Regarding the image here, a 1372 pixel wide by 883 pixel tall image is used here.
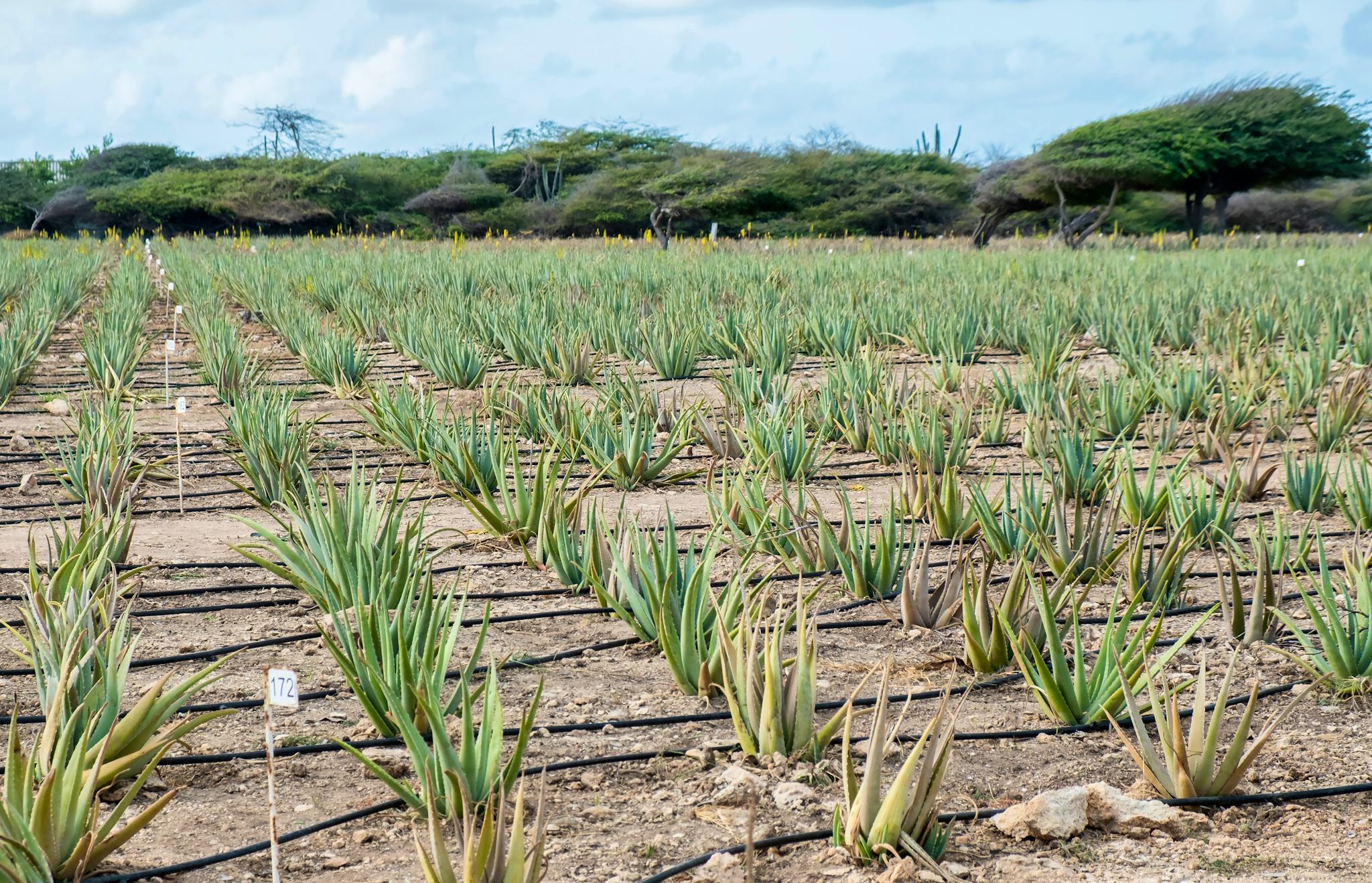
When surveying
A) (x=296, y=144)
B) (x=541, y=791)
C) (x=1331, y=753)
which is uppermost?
(x=296, y=144)

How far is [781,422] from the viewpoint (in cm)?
459

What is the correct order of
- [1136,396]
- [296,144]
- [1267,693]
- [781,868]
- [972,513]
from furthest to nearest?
1. [296,144]
2. [1136,396]
3. [972,513]
4. [1267,693]
5. [781,868]

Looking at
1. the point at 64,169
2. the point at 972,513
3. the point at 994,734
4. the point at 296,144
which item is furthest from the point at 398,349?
the point at 296,144

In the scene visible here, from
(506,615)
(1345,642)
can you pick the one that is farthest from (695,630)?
(1345,642)

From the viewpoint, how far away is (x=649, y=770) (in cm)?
224

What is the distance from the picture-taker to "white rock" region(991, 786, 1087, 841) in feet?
6.35

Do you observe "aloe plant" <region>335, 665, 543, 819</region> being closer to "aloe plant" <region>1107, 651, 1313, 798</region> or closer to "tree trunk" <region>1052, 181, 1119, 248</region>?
"aloe plant" <region>1107, 651, 1313, 798</region>

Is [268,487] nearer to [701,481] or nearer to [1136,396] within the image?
[701,481]

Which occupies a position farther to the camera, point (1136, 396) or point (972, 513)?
point (1136, 396)

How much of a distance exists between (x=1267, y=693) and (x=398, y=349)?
22.2ft

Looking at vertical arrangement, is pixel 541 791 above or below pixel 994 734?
above

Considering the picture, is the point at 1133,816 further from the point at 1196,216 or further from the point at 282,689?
the point at 1196,216

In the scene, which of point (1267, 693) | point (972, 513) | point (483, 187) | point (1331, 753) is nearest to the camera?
point (1331, 753)

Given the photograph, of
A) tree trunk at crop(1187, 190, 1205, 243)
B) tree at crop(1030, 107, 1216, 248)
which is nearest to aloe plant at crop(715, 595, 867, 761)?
tree at crop(1030, 107, 1216, 248)
